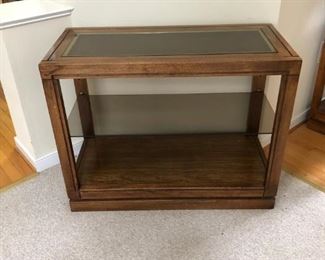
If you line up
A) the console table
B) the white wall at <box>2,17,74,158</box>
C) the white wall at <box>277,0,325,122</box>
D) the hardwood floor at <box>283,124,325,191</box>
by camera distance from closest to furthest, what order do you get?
the console table, the white wall at <box>2,17,74,158</box>, the white wall at <box>277,0,325,122</box>, the hardwood floor at <box>283,124,325,191</box>

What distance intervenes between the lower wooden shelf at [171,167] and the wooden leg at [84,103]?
0.12m

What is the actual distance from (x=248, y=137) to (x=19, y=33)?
110 cm

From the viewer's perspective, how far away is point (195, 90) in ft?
5.14

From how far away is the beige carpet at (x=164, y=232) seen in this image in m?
1.23

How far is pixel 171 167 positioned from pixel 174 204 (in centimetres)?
17

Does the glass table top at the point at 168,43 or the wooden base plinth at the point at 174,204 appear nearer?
the glass table top at the point at 168,43

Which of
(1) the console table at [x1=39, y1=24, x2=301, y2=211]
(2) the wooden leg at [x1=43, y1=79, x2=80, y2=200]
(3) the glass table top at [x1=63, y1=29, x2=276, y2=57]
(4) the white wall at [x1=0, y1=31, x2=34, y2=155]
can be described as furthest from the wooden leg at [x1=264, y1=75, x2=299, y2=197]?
(4) the white wall at [x1=0, y1=31, x2=34, y2=155]

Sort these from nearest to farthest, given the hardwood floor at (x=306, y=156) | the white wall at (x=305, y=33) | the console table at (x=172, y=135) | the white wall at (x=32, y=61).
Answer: the console table at (x=172, y=135) < the white wall at (x=32, y=61) < the white wall at (x=305, y=33) < the hardwood floor at (x=306, y=156)

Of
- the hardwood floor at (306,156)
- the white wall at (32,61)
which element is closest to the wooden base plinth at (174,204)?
the hardwood floor at (306,156)

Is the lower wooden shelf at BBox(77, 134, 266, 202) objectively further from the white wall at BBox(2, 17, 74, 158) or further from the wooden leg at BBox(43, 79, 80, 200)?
the white wall at BBox(2, 17, 74, 158)

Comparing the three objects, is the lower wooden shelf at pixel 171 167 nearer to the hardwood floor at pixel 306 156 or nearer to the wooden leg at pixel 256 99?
the wooden leg at pixel 256 99

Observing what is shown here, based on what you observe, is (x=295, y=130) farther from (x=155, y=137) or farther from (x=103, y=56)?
(x=103, y=56)

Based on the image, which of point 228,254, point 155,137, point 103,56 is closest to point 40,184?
point 155,137

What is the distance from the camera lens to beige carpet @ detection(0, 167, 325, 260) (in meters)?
1.23
